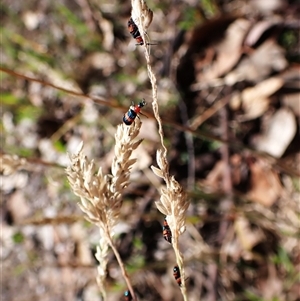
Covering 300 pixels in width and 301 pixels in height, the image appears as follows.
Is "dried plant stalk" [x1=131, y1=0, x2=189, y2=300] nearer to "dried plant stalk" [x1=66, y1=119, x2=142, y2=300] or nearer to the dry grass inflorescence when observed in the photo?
the dry grass inflorescence

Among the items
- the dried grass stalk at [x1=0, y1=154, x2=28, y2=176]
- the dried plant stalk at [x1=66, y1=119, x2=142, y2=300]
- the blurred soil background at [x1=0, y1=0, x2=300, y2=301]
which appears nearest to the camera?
the dried plant stalk at [x1=66, y1=119, x2=142, y2=300]

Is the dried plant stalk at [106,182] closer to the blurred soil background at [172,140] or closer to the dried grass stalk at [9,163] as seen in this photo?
the dried grass stalk at [9,163]

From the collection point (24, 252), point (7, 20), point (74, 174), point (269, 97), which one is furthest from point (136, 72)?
point (74, 174)

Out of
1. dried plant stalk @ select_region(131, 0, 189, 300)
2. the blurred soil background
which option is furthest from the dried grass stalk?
the blurred soil background

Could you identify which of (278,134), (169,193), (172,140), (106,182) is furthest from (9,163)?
(278,134)

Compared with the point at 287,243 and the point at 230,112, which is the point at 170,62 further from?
the point at 287,243

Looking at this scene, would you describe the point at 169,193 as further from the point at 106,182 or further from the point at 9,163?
the point at 9,163
